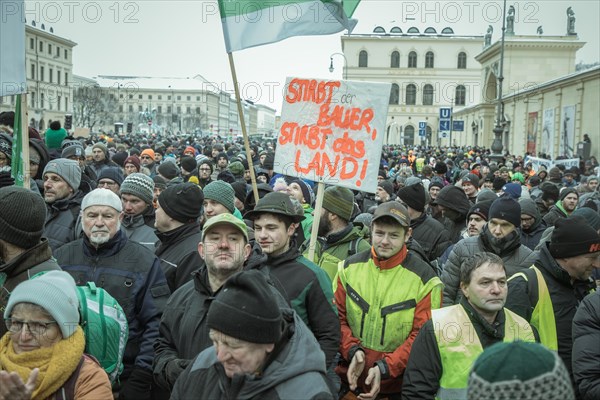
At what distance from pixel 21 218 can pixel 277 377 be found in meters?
1.68

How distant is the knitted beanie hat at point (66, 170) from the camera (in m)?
5.42

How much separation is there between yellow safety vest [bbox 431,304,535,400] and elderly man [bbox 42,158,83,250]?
2.97 metres

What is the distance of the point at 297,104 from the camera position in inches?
194

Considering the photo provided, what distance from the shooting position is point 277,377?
2.46 metres

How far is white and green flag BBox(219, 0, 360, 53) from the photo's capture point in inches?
223

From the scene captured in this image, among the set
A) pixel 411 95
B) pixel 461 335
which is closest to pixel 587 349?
pixel 461 335

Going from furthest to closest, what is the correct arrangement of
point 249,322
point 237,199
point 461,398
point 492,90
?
point 492,90 → point 237,199 → point 461,398 → point 249,322

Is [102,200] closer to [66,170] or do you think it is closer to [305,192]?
[66,170]

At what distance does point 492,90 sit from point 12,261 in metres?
57.0

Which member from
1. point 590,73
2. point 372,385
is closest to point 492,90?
point 590,73

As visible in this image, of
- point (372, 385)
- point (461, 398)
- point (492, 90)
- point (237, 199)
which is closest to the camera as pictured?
point (461, 398)

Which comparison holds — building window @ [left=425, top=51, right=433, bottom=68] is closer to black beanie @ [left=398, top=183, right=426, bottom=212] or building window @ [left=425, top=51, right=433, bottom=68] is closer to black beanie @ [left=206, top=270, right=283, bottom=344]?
black beanie @ [left=398, top=183, right=426, bottom=212]

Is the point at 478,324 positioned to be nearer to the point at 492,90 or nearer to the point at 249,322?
the point at 249,322

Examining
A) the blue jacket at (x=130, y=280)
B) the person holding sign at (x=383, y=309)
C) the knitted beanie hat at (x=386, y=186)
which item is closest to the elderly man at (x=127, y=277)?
the blue jacket at (x=130, y=280)
